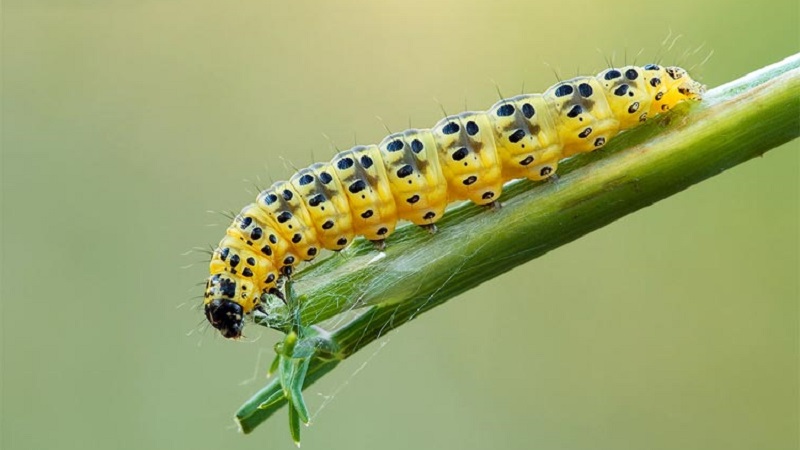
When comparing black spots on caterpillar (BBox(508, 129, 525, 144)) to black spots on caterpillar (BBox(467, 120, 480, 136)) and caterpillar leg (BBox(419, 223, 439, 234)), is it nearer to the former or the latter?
black spots on caterpillar (BBox(467, 120, 480, 136))

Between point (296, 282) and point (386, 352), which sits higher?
point (296, 282)

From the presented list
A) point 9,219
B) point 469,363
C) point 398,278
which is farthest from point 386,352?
point 398,278

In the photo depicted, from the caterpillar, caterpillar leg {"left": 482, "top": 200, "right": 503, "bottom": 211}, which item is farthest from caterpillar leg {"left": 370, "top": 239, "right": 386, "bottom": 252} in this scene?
caterpillar leg {"left": 482, "top": 200, "right": 503, "bottom": 211}

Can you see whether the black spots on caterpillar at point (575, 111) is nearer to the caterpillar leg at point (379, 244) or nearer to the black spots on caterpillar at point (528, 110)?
the black spots on caterpillar at point (528, 110)

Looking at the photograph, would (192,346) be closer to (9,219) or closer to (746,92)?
(9,219)

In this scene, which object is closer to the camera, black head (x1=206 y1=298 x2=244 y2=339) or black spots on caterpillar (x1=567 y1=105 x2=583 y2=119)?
black head (x1=206 y1=298 x2=244 y2=339)

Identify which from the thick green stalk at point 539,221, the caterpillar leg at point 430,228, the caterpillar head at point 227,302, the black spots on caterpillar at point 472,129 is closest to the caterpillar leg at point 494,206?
the thick green stalk at point 539,221

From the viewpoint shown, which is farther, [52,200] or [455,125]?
[52,200]
